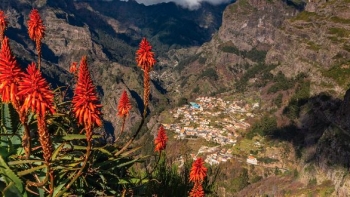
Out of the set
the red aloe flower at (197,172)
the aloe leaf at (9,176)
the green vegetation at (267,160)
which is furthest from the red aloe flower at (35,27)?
the green vegetation at (267,160)

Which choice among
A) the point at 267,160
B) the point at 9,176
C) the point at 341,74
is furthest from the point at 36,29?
the point at 341,74

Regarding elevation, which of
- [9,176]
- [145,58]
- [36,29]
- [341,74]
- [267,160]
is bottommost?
[9,176]

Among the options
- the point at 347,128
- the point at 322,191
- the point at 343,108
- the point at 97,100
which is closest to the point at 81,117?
the point at 97,100

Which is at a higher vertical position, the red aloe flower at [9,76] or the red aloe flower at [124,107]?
the red aloe flower at [124,107]

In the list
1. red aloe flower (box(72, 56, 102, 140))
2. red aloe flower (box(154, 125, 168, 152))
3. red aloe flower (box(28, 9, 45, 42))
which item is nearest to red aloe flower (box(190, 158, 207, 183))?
red aloe flower (box(154, 125, 168, 152))

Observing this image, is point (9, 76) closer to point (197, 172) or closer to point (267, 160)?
point (197, 172)

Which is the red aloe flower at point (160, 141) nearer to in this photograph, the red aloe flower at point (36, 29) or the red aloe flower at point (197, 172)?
the red aloe flower at point (197, 172)
